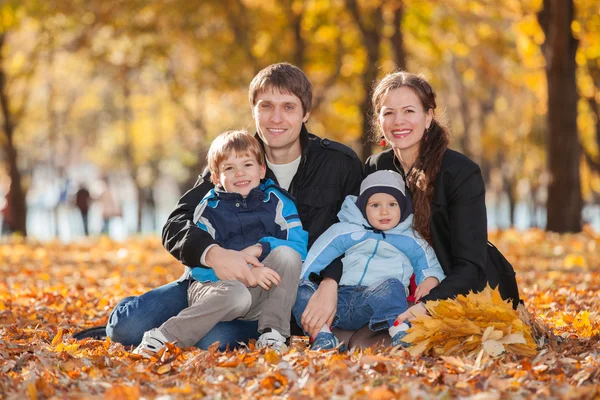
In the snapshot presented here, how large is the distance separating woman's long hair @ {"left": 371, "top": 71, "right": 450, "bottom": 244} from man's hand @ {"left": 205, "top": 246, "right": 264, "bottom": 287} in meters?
1.13

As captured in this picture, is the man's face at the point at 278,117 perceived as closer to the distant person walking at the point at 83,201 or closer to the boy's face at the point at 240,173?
the boy's face at the point at 240,173

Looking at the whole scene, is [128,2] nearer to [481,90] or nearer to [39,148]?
[481,90]

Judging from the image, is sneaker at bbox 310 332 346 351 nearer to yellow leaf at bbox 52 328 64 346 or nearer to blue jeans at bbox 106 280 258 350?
blue jeans at bbox 106 280 258 350

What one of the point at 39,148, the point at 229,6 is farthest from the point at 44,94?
the point at 229,6

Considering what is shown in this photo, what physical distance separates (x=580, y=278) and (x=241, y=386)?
5.66m

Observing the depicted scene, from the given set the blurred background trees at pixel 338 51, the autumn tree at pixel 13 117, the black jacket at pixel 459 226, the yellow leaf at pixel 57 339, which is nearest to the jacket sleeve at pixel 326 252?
the black jacket at pixel 459 226

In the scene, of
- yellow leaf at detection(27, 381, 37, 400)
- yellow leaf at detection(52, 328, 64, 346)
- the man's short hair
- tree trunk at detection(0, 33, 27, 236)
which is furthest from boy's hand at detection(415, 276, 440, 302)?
tree trunk at detection(0, 33, 27, 236)

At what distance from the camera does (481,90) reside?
26359 millimetres

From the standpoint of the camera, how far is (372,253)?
4801 millimetres

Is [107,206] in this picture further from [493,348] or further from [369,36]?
[493,348]

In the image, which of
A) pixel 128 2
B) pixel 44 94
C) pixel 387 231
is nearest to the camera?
pixel 387 231

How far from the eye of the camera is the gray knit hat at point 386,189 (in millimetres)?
4773

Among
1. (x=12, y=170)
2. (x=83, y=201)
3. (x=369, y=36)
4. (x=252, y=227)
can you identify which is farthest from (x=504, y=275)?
(x=83, y=201)

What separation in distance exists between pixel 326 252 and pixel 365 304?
44 centimetres
